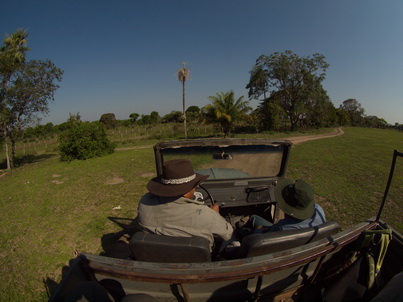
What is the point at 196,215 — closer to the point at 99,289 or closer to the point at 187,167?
the point at 187,167

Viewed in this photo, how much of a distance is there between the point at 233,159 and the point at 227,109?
60.2ft

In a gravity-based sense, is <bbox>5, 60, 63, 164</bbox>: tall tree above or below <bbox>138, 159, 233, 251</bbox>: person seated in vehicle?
above

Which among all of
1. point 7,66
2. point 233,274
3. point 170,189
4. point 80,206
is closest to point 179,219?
point 170,189

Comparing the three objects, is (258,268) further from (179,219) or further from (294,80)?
(294,80)

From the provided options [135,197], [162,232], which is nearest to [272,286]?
[162,232]

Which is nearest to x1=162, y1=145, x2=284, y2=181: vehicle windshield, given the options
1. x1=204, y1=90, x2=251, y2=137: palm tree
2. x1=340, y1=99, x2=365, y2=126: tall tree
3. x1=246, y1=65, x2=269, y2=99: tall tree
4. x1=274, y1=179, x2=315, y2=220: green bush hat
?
x1=274, y1=179, x2=315, y2=220: green bush hat

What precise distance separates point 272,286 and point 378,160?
40.6ft

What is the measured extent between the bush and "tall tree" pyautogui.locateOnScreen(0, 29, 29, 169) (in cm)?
275

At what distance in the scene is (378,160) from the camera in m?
10.8

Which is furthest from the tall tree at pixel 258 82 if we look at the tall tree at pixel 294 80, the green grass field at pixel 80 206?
the green grass field at pixel 80 206

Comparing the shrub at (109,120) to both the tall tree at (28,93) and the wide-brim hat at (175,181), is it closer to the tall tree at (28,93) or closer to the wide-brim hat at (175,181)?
the tall tree at (28,93)

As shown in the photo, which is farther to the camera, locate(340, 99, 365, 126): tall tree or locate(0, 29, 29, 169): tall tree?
locate(340, 99, 365, 126): tall tree

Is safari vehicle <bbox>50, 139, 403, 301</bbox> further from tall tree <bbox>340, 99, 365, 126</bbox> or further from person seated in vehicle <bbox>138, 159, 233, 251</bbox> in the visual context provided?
tall tree <bbox>340, 99, 365, 126</bbox>

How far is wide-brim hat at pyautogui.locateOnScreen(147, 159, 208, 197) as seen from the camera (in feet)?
6.13
